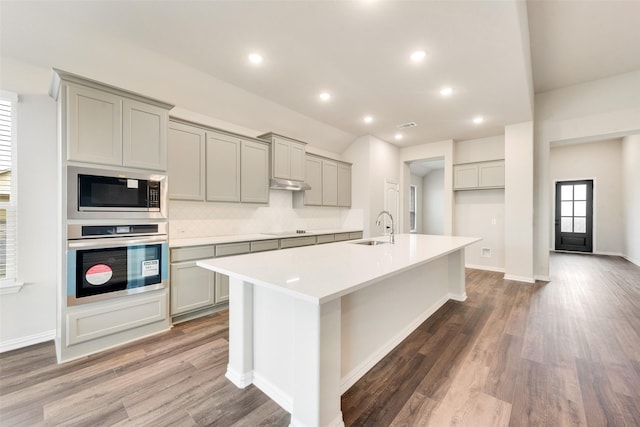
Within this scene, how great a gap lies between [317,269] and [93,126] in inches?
92.3

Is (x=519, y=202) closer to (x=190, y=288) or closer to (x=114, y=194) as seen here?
(x=190, y=288)

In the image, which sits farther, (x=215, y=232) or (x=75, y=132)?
(x=215, y=232)

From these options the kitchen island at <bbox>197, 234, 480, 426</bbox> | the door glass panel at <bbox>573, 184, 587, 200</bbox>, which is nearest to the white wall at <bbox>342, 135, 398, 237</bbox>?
the kitchen island at <bbox>197, 234, 480, 426</bbox>

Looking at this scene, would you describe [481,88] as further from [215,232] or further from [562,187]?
[562,187]

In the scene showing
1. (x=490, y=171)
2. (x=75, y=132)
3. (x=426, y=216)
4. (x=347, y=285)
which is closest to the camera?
(x=347, y=285)

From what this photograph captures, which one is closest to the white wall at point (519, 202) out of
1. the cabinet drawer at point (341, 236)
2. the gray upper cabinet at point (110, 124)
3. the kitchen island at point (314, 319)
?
the cabinet drawer at point (341, 236)

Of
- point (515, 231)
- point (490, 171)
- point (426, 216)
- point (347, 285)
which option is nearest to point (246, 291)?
point (347, 285)

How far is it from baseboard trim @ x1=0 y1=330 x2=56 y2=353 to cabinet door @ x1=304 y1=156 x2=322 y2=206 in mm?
3613

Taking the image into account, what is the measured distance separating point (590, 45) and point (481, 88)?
1.53 meters

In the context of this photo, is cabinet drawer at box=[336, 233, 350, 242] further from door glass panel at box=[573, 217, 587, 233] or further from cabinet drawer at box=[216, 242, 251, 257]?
door glass panel at box=[573, 217, 587, 233]

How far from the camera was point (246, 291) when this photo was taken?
1.86 m

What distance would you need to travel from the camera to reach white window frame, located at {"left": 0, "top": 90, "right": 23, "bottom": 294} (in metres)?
2.39

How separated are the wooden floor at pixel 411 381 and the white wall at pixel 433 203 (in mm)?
6729

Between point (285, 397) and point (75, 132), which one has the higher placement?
point (75, 132)
